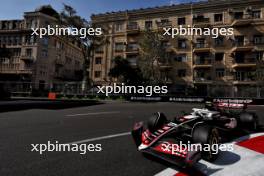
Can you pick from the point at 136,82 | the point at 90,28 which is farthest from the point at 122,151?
the point at 90,28

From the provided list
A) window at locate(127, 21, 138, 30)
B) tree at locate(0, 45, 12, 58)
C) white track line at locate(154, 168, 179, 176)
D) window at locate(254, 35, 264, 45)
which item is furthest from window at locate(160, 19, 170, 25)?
tree at locate(0, 45, 12, 58)

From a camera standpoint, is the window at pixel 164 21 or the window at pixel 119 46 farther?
the window at pixel 119 46

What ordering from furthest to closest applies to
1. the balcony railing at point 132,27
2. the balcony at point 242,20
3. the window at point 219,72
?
the balcony railing at point 132,27 < the window at point 219,72 < the balcony at point 242,20

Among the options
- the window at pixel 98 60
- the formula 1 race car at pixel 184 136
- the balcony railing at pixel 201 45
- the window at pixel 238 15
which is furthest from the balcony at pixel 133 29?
the formula 1 race car at pixel 184 136

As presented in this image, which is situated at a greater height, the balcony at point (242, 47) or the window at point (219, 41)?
the window at point (219, 41)

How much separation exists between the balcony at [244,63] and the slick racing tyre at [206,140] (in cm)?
2830

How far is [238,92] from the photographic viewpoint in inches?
687

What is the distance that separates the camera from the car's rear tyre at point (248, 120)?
4529mm


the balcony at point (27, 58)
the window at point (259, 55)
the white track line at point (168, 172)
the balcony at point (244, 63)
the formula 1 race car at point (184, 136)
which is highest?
the balcony at point (27, 58)

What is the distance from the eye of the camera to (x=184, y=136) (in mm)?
3348

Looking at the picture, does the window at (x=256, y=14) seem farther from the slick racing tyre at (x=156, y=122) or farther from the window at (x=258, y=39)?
the slick racing tyre at (x=156, y=122)

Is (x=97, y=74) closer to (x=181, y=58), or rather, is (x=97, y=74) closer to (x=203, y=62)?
(x=181, y=58)

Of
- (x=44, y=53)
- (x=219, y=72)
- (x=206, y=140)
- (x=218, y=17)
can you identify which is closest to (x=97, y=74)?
(x=44, y=53)

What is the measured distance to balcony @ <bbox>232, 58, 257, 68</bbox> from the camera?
Answer: 26.0 m
